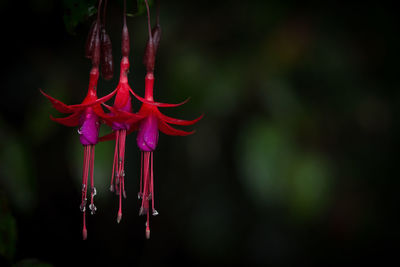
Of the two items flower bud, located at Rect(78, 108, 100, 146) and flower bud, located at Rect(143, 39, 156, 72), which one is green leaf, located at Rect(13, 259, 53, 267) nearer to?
flower bud, located at Rect(78, 108, 100, 146)

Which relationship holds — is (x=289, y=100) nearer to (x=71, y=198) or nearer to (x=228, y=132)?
(x=228, y=132)

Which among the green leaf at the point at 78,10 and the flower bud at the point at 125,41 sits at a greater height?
the green leaf at the point at 78,10

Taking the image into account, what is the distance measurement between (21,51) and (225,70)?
498 millimetres

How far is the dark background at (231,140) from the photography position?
0.91 metres

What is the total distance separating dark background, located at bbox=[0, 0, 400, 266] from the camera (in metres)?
0.91

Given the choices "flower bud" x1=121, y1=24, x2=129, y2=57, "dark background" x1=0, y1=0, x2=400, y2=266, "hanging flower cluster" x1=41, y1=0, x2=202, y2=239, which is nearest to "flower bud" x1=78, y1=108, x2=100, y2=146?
"hanging flower cluster" x1=41, y1=0, x2=202, y2=239

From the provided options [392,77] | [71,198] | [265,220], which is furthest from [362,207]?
[71,198]

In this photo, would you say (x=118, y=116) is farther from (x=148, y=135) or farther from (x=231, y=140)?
(x=231, y=140)

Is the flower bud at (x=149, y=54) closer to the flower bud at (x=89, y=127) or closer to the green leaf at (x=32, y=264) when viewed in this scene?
the flower bud at (x=89, y=127)

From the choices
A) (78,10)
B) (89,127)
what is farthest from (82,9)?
(89,127)

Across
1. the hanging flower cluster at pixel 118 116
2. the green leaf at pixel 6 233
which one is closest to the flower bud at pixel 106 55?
the hanging flower cluster at pixel 118 116

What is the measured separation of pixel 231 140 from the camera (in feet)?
4.16

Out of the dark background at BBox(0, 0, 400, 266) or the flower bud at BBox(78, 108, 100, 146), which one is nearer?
the flower bud at BBox(78, 108, 100, 146)

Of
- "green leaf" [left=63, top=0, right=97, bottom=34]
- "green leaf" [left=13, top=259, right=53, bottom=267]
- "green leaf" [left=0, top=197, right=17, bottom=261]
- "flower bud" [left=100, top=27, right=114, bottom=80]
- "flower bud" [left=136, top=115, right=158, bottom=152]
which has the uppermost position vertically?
"green leaf" [left=63, top=0, right=97, bottom=34]
